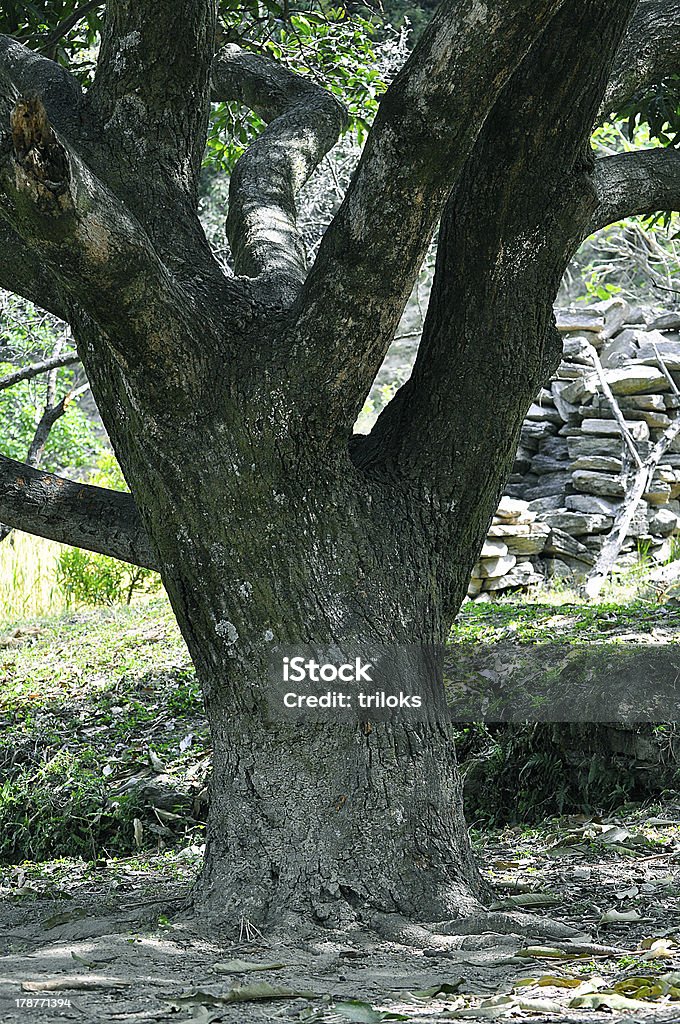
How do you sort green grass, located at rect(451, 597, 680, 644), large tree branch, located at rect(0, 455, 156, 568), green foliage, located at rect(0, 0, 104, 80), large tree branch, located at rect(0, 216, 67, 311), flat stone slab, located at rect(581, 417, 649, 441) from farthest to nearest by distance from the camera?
flat stone slab, located at rect(581, 417, 649, 441) < green grass, located at rect(451, 597, 680, 644) < green foliage, located at rect(0, 0, 104, 80) < large tree branch, located at rect(0, 455, 156, 568) < large tree branch, located at rect(0, 216, 67, 311)

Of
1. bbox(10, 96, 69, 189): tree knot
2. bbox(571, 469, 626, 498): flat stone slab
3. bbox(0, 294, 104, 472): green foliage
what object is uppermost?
bbox(0, 294, 104, 472): green foliage

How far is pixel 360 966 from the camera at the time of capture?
99.6 inches

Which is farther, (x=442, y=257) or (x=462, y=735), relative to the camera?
(x=462, y=735)

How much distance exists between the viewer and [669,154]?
390 cm

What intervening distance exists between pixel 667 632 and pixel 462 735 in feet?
3.95

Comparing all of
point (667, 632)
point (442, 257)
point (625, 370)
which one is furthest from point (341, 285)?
point (625, 370)

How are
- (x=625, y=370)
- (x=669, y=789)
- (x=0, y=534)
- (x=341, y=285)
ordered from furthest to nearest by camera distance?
(x=625, y=370)
(x=0, y=534)
(x=669, y=789)
(x=341, y=285)

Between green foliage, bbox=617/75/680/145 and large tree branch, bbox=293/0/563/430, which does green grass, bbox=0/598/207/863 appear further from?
green foliage, bbox=617/75/680/145

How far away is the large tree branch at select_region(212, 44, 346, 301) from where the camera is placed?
12.1 feet

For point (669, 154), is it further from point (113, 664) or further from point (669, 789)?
point (113, 664)

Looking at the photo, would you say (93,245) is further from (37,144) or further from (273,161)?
(273,161)

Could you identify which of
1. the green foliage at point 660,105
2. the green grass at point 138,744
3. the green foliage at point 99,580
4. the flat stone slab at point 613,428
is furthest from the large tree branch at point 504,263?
the flat stone slab at point 613,428

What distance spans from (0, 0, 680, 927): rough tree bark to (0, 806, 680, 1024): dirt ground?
200 millimetres

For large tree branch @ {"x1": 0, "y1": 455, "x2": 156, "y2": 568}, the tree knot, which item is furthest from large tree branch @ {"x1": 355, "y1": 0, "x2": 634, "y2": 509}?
the tree knot
